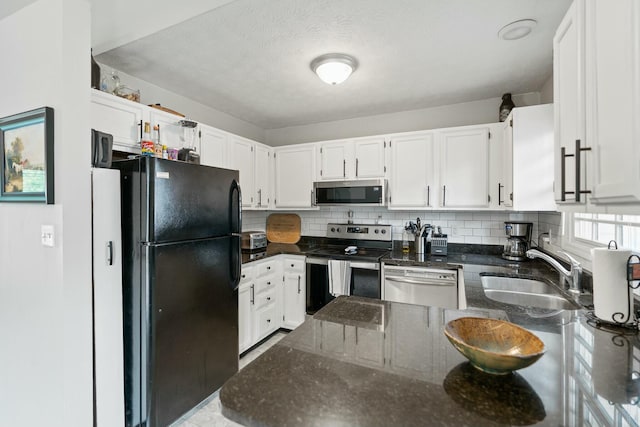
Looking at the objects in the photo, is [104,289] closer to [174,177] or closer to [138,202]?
[138,202]

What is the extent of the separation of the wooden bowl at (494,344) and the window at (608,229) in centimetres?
101

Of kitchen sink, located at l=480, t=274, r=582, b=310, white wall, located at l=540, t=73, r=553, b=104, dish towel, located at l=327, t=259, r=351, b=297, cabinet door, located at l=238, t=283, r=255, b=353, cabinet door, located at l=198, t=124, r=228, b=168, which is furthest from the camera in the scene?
dish towel, located at l=327, t=259, r=351, b=297

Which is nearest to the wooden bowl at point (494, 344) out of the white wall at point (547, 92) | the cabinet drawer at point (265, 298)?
the cabinet drawer at point (265, 298)

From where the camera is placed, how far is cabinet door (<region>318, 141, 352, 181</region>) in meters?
3.34

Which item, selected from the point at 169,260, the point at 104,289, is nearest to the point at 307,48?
the point at 169,260

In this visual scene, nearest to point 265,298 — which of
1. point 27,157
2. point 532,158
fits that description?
point 27,157

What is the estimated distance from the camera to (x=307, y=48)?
2.07 m

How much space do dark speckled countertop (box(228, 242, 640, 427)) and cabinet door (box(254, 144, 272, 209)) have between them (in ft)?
8.25

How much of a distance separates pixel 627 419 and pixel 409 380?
1.47ft

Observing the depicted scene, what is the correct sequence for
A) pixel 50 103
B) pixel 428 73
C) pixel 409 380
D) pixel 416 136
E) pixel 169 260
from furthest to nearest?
pixel 416 136 < pixel 428 73 < pixel 169 260 < pixel 50 103 < pixel 409 380

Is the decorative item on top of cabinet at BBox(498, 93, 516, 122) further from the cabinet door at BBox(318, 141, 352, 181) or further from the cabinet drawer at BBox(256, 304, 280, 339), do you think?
the cabinet drawer at BBox(256, 304, 280, 339)

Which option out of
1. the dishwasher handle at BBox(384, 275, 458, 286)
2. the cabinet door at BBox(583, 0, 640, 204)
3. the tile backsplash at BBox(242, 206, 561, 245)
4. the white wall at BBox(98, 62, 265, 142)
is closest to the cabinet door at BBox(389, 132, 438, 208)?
the tile backsplash at BBox(242, 206, 561, 245)

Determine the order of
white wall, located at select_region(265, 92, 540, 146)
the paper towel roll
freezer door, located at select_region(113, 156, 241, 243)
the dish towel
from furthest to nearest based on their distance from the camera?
1. white wall, located at select_region(265, 92, 540, 146)
2. the dish towel
3. freezer door, located at select_region(113, 156, 241, 243)
4. the paper towel roll

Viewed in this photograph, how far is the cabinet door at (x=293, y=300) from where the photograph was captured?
313 cm
